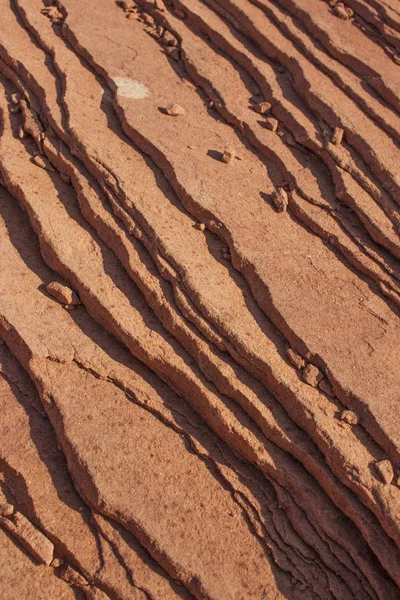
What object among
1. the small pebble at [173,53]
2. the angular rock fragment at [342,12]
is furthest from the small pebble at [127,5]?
the angular rock fragment at [342,12]

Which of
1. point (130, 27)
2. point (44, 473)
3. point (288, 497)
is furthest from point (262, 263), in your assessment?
point (130, 27)

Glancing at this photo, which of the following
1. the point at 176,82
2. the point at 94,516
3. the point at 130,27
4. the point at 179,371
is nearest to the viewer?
the point at 94,516

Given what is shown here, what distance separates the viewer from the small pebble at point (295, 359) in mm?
2746

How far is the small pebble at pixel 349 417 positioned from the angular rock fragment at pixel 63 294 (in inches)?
49.9

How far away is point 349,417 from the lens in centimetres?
260

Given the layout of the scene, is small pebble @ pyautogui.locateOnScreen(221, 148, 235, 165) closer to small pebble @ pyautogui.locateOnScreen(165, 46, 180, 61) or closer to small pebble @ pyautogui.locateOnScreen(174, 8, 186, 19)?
small pebble @ pyautogui.locateOnScreen(165, 46, 180, 61)

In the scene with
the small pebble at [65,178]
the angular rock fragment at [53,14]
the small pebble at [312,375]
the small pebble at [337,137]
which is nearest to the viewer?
the small pebble at [312,375]

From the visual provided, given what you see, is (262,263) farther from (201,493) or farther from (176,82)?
(176,82)

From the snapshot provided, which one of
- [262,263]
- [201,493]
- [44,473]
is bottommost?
[44,473]

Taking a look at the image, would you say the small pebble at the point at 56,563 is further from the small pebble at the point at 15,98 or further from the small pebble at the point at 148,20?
the small pebble at the point at 148,20

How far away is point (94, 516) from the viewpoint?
99.1 inches

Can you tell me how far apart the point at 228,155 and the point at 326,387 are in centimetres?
147

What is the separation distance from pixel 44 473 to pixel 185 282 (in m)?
0.98

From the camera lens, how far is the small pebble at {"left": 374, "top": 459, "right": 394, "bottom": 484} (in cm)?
245
